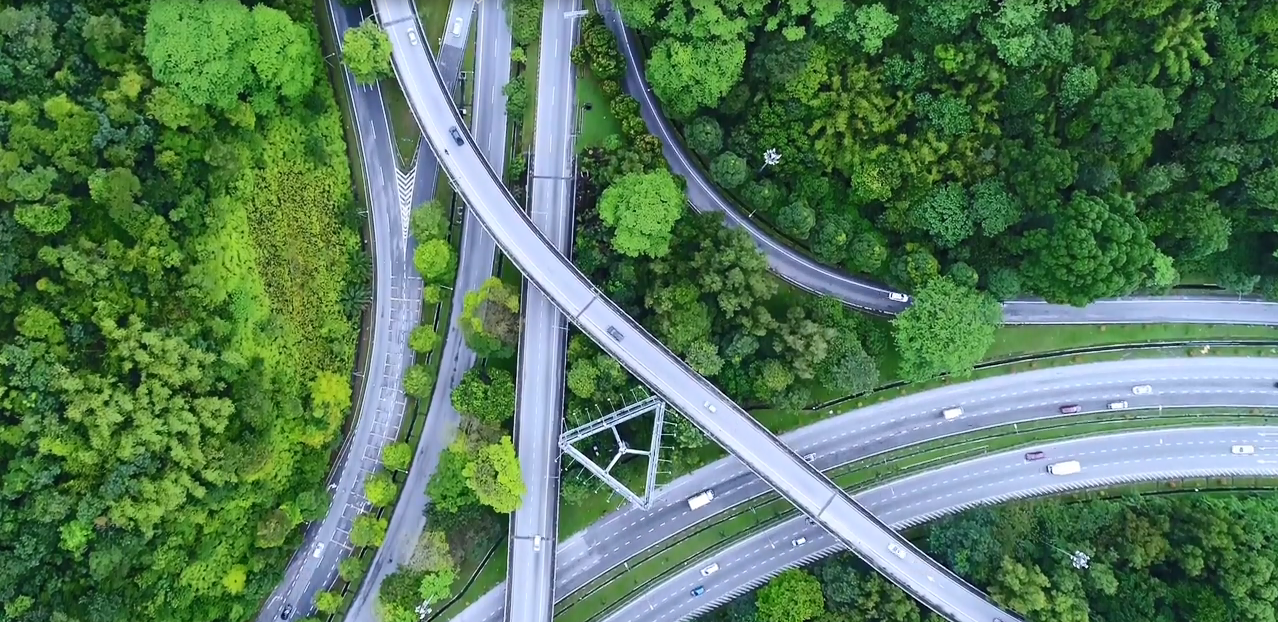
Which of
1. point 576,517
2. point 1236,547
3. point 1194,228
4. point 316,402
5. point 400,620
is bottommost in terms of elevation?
point 400,620

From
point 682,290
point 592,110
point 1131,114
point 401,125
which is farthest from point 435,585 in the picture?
point 1131,114

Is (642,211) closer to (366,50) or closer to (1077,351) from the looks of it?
(366,50)

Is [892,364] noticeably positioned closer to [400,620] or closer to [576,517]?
[576,517]

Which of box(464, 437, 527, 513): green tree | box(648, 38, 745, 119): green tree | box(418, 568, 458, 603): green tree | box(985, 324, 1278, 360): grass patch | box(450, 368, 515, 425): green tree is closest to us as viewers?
box(648, 38, 745, 119): green tree

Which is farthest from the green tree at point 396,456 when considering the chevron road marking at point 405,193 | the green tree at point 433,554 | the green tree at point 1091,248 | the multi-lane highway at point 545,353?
the green tree at point 1091,248

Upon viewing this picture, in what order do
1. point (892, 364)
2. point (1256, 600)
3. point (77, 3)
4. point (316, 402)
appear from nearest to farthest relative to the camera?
point (77, 3)
point (1256, 600)
point (316, 402)
point (892, 364)

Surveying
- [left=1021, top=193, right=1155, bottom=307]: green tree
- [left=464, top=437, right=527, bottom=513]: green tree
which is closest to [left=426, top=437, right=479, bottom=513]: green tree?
[left=464, top=437, right=527, bottom=513]: green tree

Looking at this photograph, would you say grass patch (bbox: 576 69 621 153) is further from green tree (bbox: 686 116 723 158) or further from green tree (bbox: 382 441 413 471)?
green tree (bbox: 382 441 413 471)

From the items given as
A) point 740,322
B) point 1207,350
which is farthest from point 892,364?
point 1207,350
